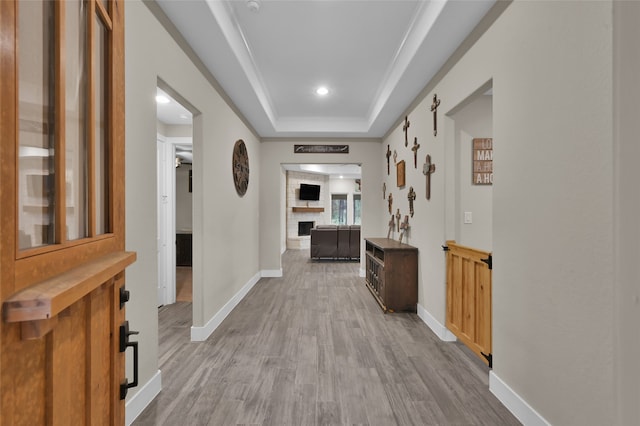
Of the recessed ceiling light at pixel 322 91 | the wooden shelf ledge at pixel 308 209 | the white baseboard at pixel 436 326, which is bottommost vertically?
the white baseboard at pixel 436 326

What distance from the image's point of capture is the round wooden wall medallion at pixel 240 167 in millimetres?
3635

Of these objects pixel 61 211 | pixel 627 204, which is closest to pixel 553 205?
pixel 627 204

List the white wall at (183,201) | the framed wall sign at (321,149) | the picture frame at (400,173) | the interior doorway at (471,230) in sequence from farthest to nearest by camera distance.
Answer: the white wall at (183,201) → the framed wall sign at (321,149) → the picture frame at (400,173) → the interior doorway at (471,230)

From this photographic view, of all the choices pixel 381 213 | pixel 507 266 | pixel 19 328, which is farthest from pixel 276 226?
pixel 19 328

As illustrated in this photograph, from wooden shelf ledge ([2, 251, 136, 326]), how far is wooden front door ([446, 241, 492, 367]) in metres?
2.26

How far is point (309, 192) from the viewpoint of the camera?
32.1ft

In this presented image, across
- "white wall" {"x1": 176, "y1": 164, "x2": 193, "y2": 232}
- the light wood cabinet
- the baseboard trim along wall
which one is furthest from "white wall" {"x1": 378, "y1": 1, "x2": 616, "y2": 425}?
"white wall" {"x1": 176, "y1": 164, "x2": 193, "y2": 232}

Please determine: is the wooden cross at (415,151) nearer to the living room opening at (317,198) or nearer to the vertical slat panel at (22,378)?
→ the vertical slat panel at (22,378)

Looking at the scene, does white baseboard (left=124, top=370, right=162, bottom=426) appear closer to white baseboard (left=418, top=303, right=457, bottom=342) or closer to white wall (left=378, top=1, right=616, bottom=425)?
white wall (left=378, top=1, right=616, bottom=425)

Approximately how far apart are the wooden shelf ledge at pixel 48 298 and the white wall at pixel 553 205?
1.76 metres

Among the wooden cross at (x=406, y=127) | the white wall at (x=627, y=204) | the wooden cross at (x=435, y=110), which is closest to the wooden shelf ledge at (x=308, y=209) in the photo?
the wooden cross at (x=406, y=127)

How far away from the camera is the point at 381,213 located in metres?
5.22

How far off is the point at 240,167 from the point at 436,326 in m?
3.01

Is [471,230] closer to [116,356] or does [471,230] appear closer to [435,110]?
[435,110]
